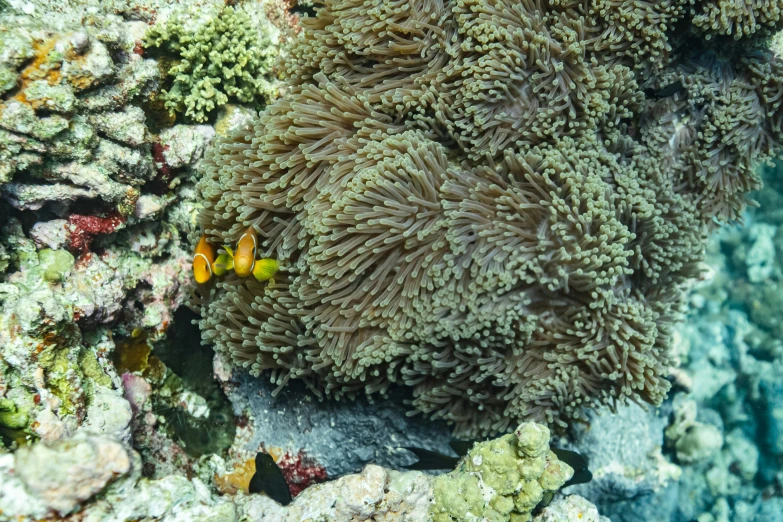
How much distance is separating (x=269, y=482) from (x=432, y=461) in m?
0.93

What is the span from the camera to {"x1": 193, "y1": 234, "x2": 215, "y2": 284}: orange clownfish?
123 inches

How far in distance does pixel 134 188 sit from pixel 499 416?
2.43 m

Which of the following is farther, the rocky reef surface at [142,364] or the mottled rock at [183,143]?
the mottled rock at [183,143]

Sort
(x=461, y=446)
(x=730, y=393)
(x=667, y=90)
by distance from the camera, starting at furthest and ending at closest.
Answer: (x=730, y=393) → (x=667, y=90) → (x=461, y=446)

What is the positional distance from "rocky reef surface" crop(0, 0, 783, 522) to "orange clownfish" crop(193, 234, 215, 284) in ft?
0.91

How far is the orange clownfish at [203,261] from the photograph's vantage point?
3117mm

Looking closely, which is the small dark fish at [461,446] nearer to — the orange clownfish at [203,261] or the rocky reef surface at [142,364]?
the rocky reef surface at [142,364]

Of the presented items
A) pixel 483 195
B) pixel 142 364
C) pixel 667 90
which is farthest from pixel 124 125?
pixel 667 90

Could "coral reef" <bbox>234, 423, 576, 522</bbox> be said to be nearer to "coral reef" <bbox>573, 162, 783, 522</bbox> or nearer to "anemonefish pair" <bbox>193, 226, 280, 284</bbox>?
"anemonefish pair" <bbox>193, 226, 280, 284</bbox>

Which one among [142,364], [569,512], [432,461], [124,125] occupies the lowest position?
[142,364]

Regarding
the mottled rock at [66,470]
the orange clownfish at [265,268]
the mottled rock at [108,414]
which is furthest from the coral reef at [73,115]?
the mottled rock at [66,470]

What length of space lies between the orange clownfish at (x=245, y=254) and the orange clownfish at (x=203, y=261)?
29 cm

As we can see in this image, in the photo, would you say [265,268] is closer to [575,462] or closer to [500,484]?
[500,484]

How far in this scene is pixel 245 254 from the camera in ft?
9.50
